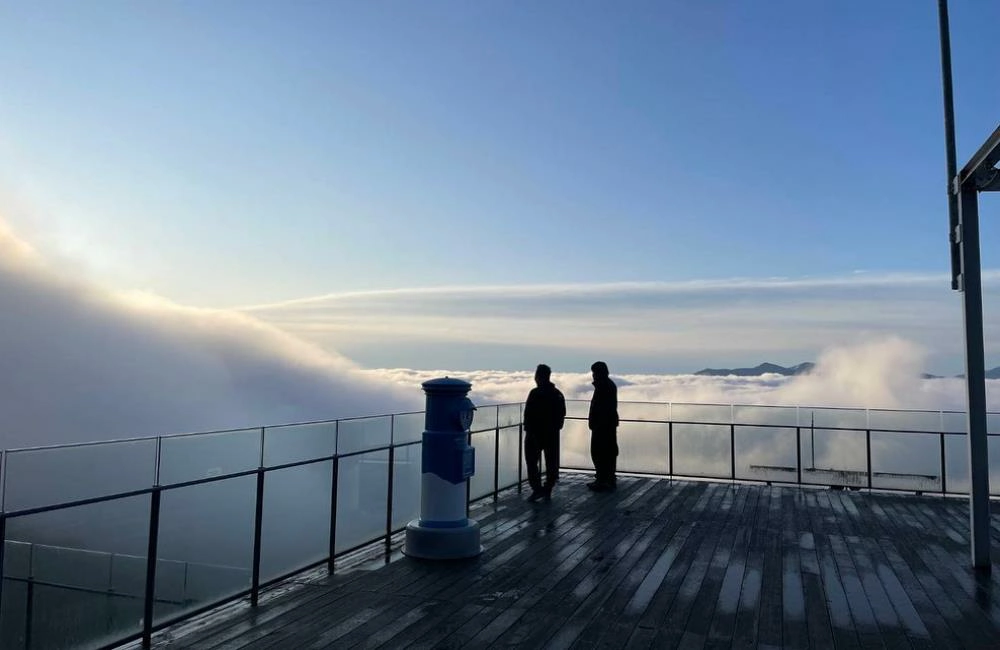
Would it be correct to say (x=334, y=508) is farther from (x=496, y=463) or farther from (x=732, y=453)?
(x=732, y=453)

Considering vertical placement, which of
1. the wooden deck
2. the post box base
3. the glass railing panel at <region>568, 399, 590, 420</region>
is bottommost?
the wooden deck

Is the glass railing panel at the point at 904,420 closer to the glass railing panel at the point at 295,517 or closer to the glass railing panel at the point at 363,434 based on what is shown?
the glass railing panel at the point at 363,434

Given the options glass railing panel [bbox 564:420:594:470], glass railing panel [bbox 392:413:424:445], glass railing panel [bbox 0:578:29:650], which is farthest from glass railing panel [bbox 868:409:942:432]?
glass railing panel [bbox 0:578:29:650]

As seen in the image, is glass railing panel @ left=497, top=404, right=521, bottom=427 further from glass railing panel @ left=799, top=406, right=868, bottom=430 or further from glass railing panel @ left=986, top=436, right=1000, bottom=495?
glass railing panel @ left=986, top=436, right=1000, bottom=495

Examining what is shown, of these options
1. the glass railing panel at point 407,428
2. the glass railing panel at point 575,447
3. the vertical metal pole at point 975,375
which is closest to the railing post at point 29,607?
the glass railing panel at point 407,428

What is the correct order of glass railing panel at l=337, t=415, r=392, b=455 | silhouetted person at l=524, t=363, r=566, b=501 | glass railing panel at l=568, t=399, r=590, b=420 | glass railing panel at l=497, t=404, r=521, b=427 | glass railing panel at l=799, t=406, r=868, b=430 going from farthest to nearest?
glass railing panel at l=568, t=399, r=590, b=420
glass railing panel at l=799, t=406, r=868, b=430
glass railing panel at l=497, t=404, r=521, b=427
silhouetted person at l=524, t=363, r=566, b=501
glass railing panel at l=337, t=415, r=392, b=455

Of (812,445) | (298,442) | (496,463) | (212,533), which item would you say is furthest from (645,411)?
(212,533)

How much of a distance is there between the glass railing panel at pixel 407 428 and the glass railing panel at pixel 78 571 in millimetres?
2655

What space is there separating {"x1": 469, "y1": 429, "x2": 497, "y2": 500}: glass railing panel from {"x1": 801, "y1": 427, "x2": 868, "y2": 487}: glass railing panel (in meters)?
5.38

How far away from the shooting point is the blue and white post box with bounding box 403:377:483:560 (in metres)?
6.45

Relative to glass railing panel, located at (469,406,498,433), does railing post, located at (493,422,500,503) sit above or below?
below

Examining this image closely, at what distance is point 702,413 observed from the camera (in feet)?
40.2

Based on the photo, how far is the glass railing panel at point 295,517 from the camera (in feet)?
18.1

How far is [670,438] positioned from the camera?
12.1m
